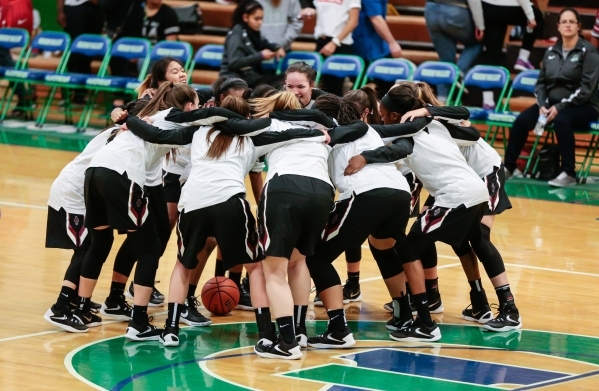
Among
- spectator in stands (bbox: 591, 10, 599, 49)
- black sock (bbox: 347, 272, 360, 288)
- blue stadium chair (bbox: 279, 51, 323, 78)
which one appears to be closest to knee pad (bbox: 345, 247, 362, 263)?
black sock (bbox: 347, 272, 360, 288)

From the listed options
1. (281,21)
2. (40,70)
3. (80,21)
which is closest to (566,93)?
(281,21)

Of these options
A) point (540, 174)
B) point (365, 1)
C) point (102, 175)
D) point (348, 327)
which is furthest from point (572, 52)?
point (102, 175)

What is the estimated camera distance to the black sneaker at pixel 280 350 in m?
6.18

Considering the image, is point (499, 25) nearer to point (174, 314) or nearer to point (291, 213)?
point (291, 213)

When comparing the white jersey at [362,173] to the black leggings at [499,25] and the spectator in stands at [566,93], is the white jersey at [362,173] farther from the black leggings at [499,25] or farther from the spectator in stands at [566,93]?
the black leggings at [499,25]

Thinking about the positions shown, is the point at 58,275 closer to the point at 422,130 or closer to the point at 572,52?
the point at 422,130

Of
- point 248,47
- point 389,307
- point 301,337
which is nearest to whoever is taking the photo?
point 301,337

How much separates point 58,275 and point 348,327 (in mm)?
2499

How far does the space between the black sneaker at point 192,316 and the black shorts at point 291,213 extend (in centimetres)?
89

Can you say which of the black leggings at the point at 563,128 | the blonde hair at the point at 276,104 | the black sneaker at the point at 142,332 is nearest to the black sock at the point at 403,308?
the blonde hair at the point at 276,104

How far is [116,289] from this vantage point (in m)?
7.11

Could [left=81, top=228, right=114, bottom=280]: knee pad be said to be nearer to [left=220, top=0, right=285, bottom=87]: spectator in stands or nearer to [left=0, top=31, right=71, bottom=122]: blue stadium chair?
[left=220, top=0, right=285, bottom=87]: spectator in stands

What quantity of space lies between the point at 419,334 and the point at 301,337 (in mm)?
749

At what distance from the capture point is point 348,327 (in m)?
6.78
